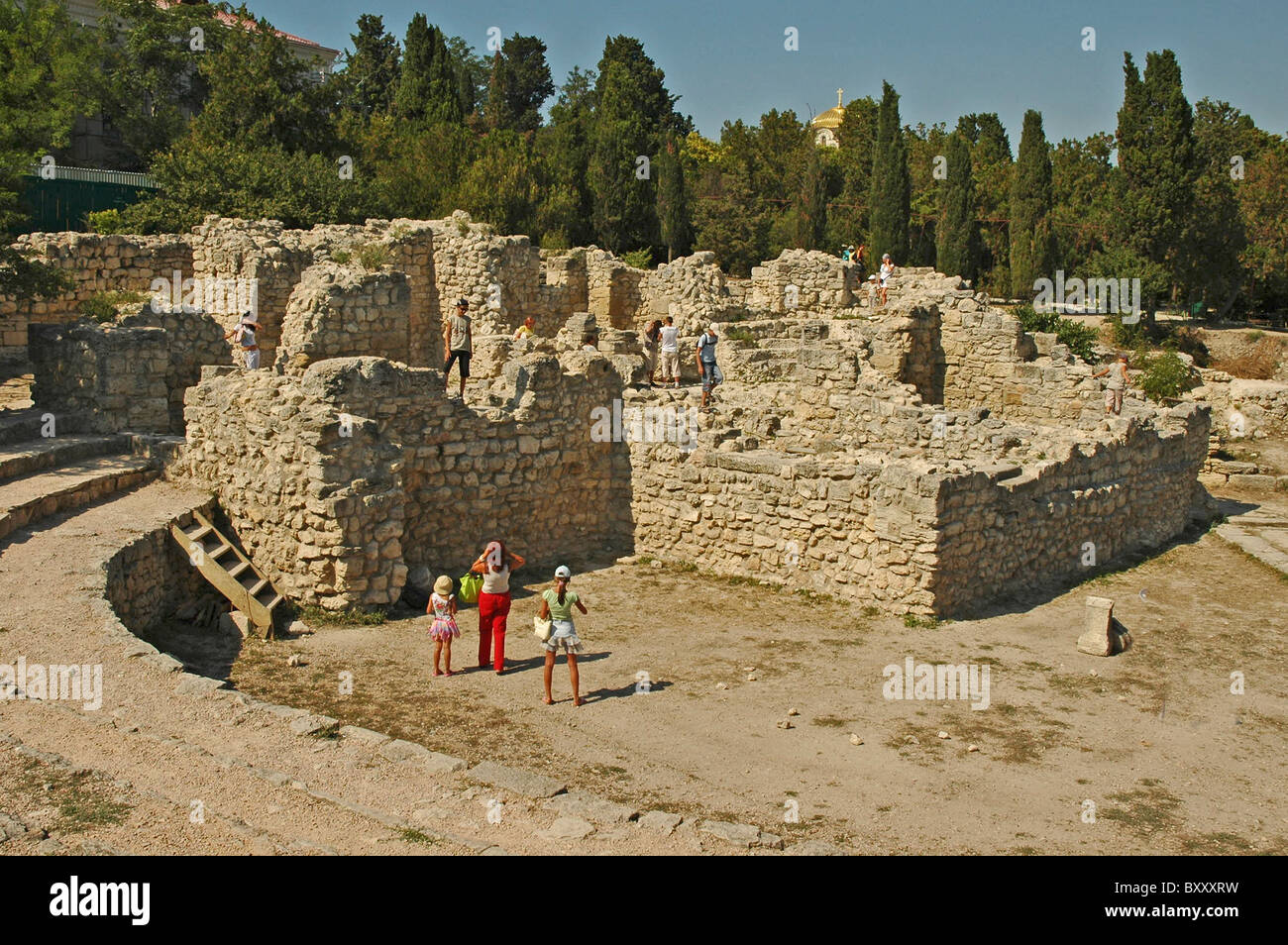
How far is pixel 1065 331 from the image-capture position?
93.8 ft

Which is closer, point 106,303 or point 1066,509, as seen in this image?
point 1066,509

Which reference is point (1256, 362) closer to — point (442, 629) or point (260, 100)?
point (260, 100)

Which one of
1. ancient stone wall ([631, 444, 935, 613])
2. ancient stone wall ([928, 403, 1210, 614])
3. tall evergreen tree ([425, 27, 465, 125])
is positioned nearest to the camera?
ancient stone wall ([631, 444, 935, 613])

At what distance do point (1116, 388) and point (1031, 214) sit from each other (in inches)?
1086

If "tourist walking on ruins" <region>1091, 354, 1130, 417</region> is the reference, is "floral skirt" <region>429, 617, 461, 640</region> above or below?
below

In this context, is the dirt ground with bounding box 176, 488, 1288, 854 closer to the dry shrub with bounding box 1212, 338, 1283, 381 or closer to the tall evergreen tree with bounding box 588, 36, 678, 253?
the dry shrub with bounding box 1212, 338, 1283, 381

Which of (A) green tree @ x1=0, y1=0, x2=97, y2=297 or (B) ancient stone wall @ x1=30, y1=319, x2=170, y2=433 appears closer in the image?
(B) ancient stone wall @ x1=30, y1=319, x2=170, y2=433

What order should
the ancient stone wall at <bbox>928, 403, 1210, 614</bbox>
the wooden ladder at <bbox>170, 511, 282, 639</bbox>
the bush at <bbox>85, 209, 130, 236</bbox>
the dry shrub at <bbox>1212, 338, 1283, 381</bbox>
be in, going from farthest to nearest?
the dry shrub at <bbox>1212, 338, 1283, 381</bbox> < the bush at <bbox>85, 209, 130, 236</bbox> < the ancient stone wall at <bbox>928, 403, 1210, 614</bbox> < the wooden ladder at <bbox>170, 511, 282, 639</bbox>

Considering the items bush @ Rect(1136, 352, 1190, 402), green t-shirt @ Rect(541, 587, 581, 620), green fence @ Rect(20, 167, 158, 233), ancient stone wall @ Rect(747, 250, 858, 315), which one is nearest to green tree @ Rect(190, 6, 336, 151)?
A: green fence @ Rect(20, 167, 158, 233)

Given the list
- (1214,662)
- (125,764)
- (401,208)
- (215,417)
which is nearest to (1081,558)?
(1214,662)

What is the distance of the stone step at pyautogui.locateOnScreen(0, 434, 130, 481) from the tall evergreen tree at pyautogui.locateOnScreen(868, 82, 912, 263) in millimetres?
30492

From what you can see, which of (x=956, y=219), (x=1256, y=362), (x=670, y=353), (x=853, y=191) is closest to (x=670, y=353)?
(x=670, y=353)

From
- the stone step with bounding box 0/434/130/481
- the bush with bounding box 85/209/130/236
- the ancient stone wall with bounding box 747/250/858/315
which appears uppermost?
the bush with bounding box 85/209/130/236

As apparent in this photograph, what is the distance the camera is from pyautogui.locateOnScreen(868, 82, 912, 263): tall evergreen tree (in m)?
40.5
